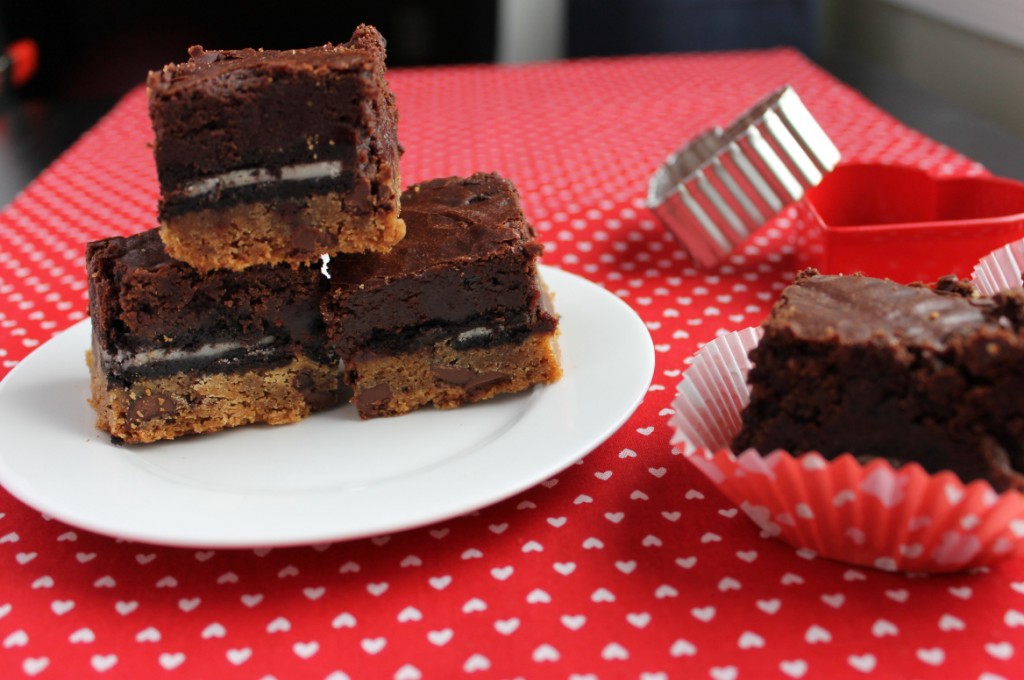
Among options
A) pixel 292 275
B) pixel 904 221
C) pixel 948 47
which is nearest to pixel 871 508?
pixel 292 275

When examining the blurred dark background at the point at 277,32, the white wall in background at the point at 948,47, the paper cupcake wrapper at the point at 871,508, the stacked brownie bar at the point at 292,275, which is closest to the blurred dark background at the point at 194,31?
the blurred dark background at the point at 277,32

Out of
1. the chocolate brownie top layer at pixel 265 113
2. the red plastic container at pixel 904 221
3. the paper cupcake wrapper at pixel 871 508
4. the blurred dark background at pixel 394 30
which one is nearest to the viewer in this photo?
the paper cupcake wrapper at pixel 871 508

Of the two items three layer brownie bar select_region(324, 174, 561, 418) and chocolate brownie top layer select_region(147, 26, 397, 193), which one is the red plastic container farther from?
chocolate brownie top layer select_region(147, 26, 397, 193)

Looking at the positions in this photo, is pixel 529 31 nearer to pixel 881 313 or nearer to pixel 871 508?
pixel 881 313

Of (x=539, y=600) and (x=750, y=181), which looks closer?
(x=539, y=600)

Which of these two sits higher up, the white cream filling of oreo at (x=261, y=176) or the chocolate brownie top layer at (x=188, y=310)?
the white cream filling of oreo at (x=261, y=176)

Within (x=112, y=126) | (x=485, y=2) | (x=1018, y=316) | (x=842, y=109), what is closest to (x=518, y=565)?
(x=1018, y=316)

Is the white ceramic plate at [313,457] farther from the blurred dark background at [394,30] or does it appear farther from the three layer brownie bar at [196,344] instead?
the blurred dark background at [394,30]
